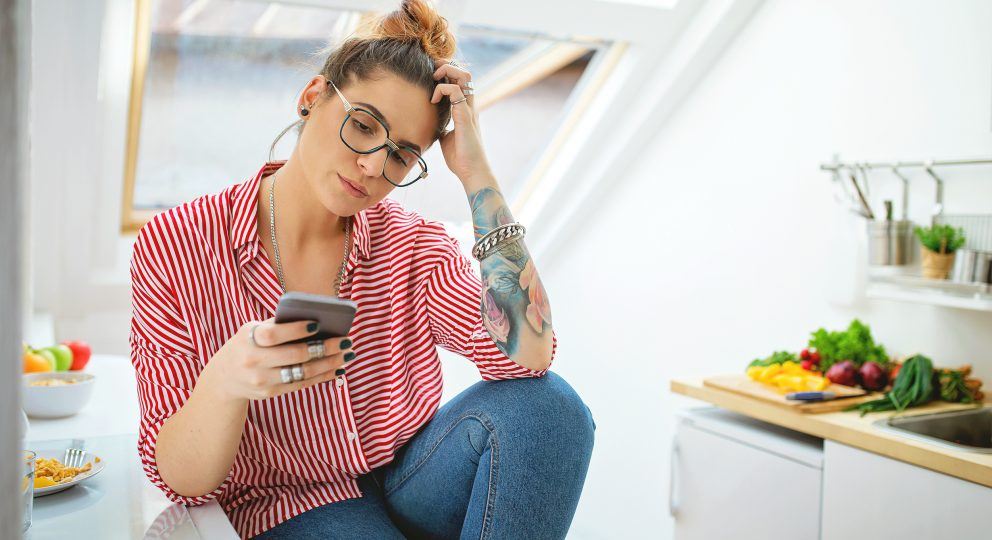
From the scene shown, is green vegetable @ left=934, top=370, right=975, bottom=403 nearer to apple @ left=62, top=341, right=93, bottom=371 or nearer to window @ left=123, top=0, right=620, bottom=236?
window @ left=123, top=0, right=620, bottom=236

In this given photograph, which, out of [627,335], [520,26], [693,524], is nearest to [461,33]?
[520,26]

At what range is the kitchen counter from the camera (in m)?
1.54

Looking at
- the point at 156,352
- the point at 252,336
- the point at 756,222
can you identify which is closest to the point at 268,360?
the point at 252,336

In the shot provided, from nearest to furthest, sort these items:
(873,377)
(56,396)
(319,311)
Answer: (319,311), (56,396), (873,377)

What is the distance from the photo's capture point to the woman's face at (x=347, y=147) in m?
1.24

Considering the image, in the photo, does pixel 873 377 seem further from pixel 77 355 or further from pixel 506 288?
pixel 77 355

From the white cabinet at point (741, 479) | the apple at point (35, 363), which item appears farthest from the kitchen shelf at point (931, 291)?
the apple at point (35, 363)

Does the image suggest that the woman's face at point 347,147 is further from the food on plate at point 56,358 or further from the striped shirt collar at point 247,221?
the food on plate at point 56,358

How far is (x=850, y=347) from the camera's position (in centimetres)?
215

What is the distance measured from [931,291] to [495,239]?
1.15 metres

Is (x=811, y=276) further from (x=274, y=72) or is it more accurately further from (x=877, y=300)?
(x=274, y=72)

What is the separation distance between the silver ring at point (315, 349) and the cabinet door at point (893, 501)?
124cm

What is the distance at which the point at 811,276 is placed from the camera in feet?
7.95

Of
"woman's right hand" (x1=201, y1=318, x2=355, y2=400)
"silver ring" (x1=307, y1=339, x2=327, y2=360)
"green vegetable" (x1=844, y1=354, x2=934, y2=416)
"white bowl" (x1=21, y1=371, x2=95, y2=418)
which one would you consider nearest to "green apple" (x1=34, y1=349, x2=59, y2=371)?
"white bowl" (x1=21, y1=371, x2=95, y2=418)
